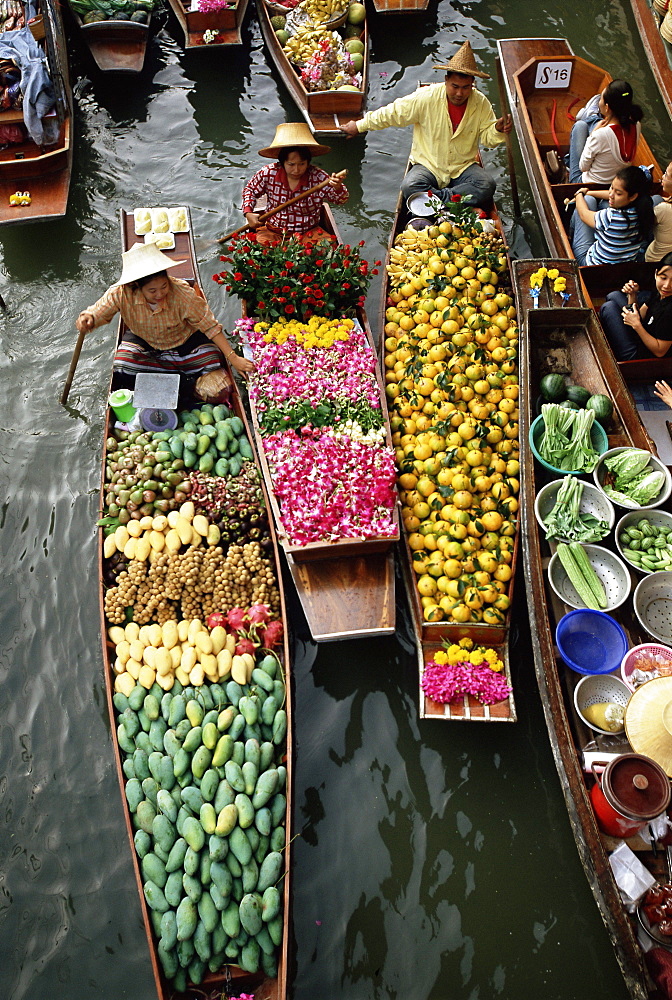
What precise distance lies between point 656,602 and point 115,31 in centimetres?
935

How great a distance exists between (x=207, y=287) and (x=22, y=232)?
7.75 ft

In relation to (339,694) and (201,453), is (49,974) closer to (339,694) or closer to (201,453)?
(339,694)

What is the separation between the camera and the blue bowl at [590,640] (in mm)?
4168

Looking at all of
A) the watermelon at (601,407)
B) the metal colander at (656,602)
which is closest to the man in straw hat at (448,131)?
the watermelon at (601,407)

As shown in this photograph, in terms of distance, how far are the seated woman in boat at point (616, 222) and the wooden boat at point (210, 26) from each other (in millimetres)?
5683

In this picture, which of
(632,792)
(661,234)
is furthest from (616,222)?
(632,792)

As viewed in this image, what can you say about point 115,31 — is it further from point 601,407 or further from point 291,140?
point 601,407

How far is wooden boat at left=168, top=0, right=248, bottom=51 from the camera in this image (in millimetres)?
9086

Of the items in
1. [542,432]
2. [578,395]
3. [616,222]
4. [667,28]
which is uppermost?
[667,28]

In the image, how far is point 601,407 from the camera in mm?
4988

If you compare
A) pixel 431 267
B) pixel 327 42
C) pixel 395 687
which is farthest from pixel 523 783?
pixel 327 42

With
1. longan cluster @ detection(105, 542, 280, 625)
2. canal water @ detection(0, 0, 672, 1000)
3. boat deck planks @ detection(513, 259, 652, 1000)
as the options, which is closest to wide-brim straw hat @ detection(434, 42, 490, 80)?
boat deck planks @ detection(513, 259, 652, 1000)

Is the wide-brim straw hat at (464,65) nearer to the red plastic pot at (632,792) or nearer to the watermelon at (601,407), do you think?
the watermelon at (601,407)

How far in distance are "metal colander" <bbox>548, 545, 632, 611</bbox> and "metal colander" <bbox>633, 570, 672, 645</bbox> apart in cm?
10
